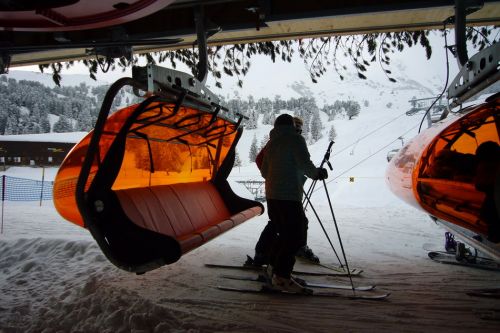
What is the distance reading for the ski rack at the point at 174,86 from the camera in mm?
3105

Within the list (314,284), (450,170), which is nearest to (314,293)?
(314,284)

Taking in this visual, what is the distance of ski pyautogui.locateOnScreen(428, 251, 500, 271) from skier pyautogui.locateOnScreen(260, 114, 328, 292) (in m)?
2.68

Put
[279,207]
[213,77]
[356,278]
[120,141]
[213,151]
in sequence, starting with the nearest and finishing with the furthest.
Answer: [120,141], [279,207], [356,278], [213,151], [213,77]

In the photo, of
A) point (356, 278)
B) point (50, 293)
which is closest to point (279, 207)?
point (356, 278)

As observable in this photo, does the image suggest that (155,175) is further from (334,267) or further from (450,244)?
(450,244)

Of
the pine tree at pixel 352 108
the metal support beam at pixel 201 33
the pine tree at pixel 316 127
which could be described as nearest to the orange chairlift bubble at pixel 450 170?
the metal support beam at pixel 201 33

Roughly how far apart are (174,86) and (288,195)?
5.06 feet

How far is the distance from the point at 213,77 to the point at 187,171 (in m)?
2.51

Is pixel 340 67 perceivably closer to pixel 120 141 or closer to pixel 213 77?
pixel 213 77

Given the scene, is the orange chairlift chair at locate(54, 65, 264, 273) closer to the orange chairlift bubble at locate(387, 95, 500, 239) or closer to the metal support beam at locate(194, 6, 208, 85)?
the metal support beam at locate(194, 6, 208, 85)

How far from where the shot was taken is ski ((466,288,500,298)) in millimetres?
3716

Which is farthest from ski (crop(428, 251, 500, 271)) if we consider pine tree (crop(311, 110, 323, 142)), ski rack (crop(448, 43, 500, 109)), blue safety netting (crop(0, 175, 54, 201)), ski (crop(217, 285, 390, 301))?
pine tree (crop(311, 110, 323, 142))

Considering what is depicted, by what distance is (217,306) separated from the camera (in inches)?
139

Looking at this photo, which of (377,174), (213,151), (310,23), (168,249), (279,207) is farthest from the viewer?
(377,174)
